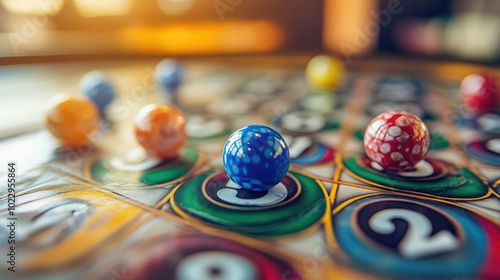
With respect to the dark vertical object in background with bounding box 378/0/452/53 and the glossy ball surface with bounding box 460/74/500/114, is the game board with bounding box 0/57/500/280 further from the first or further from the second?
the dark vertical object in background with bounding box 378/0/452/53

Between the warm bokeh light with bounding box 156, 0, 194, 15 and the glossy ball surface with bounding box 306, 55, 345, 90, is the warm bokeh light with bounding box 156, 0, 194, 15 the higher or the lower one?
the higher one

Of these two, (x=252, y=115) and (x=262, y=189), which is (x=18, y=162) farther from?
(x=252, y=115)

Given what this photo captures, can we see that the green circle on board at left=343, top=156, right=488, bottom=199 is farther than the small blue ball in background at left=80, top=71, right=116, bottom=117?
No

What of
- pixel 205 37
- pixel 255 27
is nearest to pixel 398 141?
pixel 205 37

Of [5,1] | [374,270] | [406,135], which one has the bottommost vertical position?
[374,270]

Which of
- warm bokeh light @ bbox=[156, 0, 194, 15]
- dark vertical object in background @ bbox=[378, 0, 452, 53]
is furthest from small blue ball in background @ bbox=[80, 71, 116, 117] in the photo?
dark vertical object in background @ bbox=[378, 0, 452, 53]

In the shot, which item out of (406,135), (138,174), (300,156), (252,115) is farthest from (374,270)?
(252,115)

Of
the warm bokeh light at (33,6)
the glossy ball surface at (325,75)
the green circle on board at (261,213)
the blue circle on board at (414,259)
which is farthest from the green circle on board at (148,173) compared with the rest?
the warm bokeh light at (33,6)
